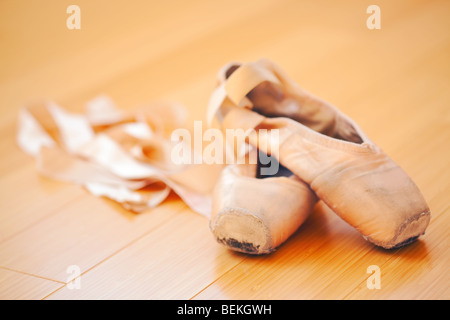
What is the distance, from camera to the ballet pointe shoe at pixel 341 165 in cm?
73

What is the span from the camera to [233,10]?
1.95 metres

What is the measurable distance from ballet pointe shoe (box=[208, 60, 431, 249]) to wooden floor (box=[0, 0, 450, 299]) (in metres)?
0.06

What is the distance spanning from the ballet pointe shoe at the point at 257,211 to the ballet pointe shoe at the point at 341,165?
35 millimetres

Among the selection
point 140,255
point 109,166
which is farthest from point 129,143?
point 140,255

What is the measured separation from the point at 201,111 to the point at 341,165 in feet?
2.01

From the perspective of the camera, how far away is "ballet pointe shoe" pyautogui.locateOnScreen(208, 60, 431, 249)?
728mm

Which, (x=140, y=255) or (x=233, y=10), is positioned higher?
(x=233, y=10)

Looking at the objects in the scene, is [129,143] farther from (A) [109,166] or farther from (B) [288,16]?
(B) [288,16]

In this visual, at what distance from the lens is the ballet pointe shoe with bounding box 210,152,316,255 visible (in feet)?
2.42

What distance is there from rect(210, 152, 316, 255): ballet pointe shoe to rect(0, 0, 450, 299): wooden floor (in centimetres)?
4

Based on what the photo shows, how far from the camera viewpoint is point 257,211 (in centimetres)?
74

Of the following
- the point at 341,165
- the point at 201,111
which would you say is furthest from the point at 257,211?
the point at 201,111
